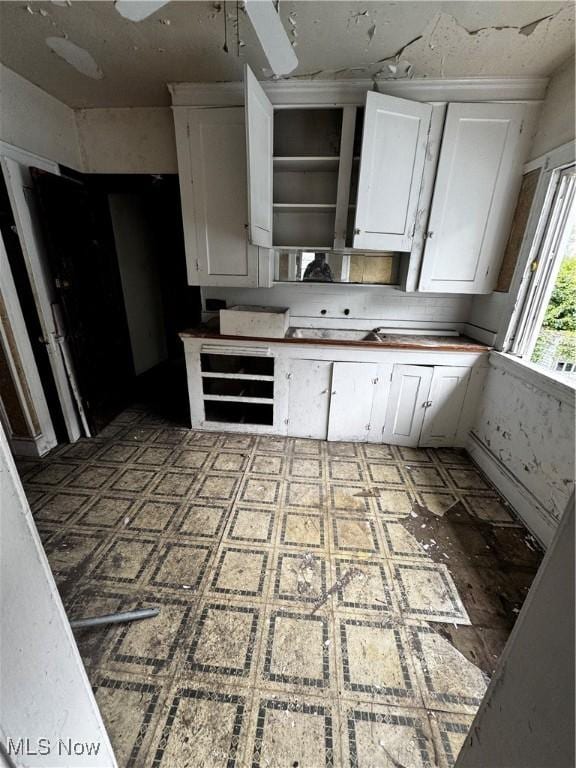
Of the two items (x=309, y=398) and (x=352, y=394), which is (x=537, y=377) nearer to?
(x=352, y=394)

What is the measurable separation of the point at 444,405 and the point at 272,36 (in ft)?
8.54

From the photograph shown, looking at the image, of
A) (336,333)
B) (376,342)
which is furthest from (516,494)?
(336,333)

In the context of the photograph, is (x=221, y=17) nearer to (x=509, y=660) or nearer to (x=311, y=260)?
(x=311, y=260)

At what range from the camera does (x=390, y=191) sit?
2162mm

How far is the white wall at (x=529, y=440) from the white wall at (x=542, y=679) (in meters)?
1.31

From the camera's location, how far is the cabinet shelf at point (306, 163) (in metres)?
2.27

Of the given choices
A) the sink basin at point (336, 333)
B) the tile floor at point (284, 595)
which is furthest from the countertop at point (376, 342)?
the tile floor at point (284, 595)

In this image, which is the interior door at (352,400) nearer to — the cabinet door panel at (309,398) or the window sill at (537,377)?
the cabinet door panel at (309,398)

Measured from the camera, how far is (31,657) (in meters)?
0.60

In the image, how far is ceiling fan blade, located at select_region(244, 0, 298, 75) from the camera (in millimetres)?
1495

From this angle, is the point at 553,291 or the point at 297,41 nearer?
the point at 297,41

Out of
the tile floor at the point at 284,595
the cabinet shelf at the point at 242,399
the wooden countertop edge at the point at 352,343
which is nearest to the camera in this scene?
the tile floor at the point at 284,595

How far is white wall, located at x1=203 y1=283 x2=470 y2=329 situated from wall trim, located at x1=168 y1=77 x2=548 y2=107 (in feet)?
4.20

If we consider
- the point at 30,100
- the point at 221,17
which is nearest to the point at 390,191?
the point at 221,17
